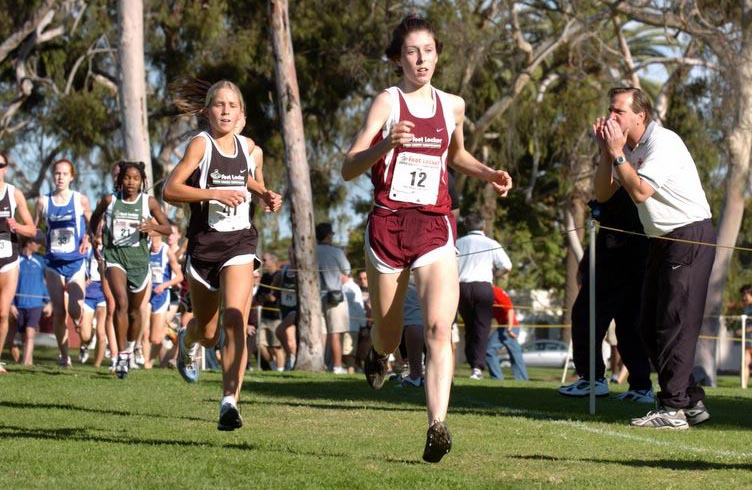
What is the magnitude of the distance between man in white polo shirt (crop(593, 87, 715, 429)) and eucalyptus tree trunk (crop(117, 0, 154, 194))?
13.2 metres

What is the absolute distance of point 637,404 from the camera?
1049 centimetres

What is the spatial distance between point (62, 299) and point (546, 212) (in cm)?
2638

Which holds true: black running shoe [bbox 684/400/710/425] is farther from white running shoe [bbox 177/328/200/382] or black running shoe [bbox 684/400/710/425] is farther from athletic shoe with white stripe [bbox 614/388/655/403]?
white running shoe [bbox 177/328/200/382]

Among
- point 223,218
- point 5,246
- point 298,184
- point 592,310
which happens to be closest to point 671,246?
point 592,310

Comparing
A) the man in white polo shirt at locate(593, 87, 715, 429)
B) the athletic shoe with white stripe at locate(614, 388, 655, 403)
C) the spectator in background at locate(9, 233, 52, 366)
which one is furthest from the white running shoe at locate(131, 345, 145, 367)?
the man in white polo shirt at locate(593, 87, 715, 429)

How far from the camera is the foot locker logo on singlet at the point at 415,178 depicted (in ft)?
20.8

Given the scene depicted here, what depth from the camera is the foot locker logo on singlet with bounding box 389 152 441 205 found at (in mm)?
6352

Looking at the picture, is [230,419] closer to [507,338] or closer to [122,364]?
[122,364]

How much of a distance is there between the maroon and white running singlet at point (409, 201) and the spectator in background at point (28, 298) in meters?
10.7

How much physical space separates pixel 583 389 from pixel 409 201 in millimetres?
5097

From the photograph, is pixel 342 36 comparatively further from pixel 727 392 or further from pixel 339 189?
pixel 727 392

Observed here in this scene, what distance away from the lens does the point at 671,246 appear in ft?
27.0

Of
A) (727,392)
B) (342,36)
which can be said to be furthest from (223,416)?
(342,36)

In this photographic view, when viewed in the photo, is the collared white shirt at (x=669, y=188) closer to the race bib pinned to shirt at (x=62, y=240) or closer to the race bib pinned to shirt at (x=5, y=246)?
the race bib pinned to shirt at (x=5, y=246)
